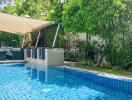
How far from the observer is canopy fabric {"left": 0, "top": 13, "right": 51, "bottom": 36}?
20.7m

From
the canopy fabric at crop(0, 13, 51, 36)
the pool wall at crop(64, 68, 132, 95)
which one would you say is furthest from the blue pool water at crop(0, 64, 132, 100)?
the canopy fabric at crop(0, 13, 51, 36)

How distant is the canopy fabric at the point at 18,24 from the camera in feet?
68.0

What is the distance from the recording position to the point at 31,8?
3691 centimetres

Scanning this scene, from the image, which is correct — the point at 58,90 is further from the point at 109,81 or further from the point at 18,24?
the point at 18,24

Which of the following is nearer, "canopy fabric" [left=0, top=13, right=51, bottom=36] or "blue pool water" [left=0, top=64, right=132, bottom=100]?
"blue pool water" [left=0, top=64, right=132, bottom=100]

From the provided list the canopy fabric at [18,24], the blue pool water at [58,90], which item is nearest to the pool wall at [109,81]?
the blue pool water at [58,90]

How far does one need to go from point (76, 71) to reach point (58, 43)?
9376 millimetres

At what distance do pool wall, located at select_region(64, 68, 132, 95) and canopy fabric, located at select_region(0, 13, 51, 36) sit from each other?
9.25 metres

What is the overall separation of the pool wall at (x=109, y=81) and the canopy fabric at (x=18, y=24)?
9.25 m

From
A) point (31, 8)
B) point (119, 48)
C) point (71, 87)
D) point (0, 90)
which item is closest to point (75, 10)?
point (119, 48)

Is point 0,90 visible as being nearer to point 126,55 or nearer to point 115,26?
point 126,55

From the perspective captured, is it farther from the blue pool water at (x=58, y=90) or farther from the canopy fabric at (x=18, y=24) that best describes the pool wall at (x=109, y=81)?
the canopy fabric at (x=18, y=24)

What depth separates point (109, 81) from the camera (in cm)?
1127

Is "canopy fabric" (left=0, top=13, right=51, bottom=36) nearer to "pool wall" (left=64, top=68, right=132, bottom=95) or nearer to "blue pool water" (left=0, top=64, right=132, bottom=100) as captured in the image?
"blue pool water" (left=0, top=64, right=132, bottom=100)
